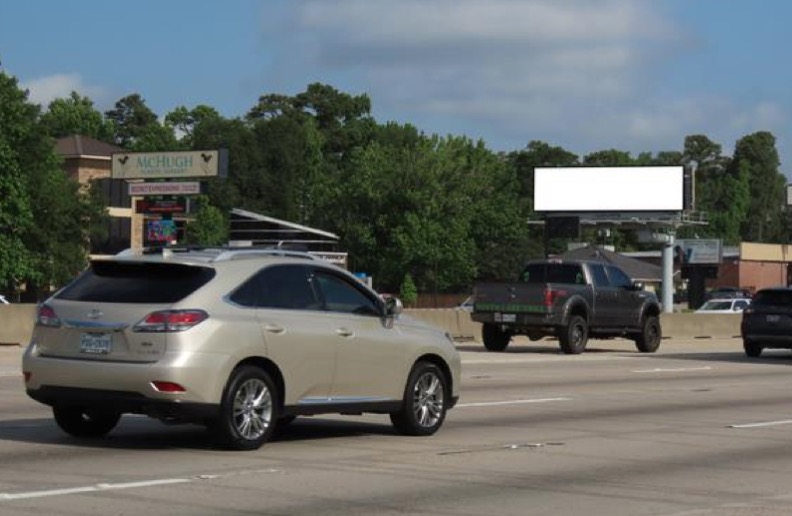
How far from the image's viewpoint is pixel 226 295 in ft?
40.3

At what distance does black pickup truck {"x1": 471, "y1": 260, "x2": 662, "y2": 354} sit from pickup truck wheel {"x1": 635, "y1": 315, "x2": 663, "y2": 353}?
0.66 feet

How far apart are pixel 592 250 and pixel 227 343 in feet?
240

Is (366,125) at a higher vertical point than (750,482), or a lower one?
higher

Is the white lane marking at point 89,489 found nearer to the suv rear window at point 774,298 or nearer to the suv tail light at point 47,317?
the suv tail light at point 47,317

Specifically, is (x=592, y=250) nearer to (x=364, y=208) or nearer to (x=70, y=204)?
(x=364, y=208)

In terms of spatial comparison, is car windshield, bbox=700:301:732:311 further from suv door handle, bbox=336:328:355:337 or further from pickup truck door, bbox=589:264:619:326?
suv door handle, bbox=336:328:355:337

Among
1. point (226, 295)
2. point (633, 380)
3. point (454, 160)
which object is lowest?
point (633, 380)

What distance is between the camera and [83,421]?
13.4 meters

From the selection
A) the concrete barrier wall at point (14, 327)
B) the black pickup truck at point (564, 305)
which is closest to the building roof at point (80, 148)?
the concrete barrier wall at point (14, 327)

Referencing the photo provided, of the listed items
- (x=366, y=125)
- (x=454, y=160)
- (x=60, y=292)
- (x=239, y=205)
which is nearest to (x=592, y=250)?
(x=454, y=160)

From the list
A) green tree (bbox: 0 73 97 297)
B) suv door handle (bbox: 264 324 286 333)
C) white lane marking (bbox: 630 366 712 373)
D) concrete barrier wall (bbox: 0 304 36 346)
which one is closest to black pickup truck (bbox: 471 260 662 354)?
white lane marking (bbox: 630 366 712 373)

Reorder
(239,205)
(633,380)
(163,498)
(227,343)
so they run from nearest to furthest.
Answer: (163,498), (227,343), (633,380), (239,205)

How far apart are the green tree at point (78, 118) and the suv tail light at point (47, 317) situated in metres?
117

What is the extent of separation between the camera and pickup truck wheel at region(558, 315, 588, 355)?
31.8m
